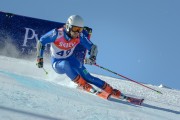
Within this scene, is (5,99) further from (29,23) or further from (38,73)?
(29,23)

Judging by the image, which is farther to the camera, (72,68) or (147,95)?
(147,95)

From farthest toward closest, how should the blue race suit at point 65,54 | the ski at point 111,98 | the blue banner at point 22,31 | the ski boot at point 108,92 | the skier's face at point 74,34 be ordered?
1. the blue banner at point 22,31
2. the skier's face at point 74,34
3. the blue race suit at point 65,54
4. the ski boot at point 108,92
5. the ski at point 111,98

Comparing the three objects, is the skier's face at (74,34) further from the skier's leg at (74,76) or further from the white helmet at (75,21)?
the skier's leg at (74,76)

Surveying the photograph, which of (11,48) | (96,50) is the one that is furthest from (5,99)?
(11,48)

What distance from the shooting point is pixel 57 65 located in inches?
241

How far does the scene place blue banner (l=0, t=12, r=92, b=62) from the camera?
8.99m

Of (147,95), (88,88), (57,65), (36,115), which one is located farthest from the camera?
(147,95)

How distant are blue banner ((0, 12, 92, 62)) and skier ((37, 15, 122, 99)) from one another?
2774mm

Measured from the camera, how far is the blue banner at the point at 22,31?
8.99 metres

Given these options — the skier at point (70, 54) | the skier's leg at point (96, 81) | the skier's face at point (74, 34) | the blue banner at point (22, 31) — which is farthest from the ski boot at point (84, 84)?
the blue banner at point (22, 31)

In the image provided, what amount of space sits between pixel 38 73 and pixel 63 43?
6.39 ft

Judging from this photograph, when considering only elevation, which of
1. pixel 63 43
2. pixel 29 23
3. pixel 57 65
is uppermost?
pixel 29 23

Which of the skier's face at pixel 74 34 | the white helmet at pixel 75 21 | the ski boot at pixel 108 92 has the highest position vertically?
the white helmet at pixel 75 21

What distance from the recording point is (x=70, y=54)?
6.29 m
